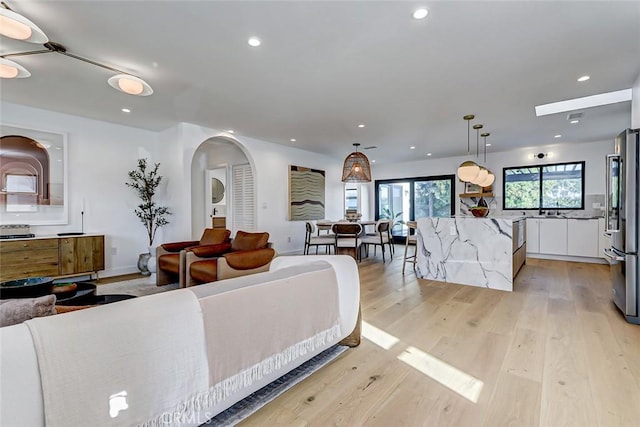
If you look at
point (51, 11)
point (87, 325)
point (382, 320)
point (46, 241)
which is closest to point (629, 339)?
point (382, 320)

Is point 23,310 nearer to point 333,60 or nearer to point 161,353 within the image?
point 161,353

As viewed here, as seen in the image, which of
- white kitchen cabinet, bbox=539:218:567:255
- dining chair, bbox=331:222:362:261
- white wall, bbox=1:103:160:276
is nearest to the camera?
white wall, bbox=1:103:160:276

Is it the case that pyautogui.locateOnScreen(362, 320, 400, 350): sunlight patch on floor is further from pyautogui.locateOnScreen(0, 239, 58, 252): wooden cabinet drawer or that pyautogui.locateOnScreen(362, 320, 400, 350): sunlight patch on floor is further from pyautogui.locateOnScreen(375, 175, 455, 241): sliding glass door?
pyautogui.locateOnScreen(375, 175, 455, 241): sliding glass door

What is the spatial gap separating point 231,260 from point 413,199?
6.73m

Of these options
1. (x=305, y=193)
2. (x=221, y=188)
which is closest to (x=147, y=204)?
(x=221, y=188)

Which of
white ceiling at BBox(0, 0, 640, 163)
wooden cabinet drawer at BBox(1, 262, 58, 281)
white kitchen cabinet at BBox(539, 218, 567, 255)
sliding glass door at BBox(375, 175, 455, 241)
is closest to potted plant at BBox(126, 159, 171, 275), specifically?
white ceiling at BBox(0, 0, 640, 163)

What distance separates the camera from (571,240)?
19.8 feet

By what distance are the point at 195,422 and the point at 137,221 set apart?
491 centimetres

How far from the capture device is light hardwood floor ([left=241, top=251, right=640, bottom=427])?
1.59 m

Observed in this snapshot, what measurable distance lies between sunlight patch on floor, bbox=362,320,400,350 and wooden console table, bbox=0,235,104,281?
13.9 ft

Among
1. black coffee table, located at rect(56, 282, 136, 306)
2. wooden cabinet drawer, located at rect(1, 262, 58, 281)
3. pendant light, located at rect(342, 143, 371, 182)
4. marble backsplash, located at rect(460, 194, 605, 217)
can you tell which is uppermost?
pendant light, located at rect(342, 143, 371, 182)

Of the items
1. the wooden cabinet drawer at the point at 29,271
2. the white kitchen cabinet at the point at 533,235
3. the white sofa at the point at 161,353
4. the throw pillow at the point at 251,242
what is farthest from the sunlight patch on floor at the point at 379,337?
the white kitchen cabinet at the point at 533,235

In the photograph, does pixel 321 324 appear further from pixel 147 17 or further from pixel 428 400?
pixel 147 17

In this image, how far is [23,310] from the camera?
1.11 m
